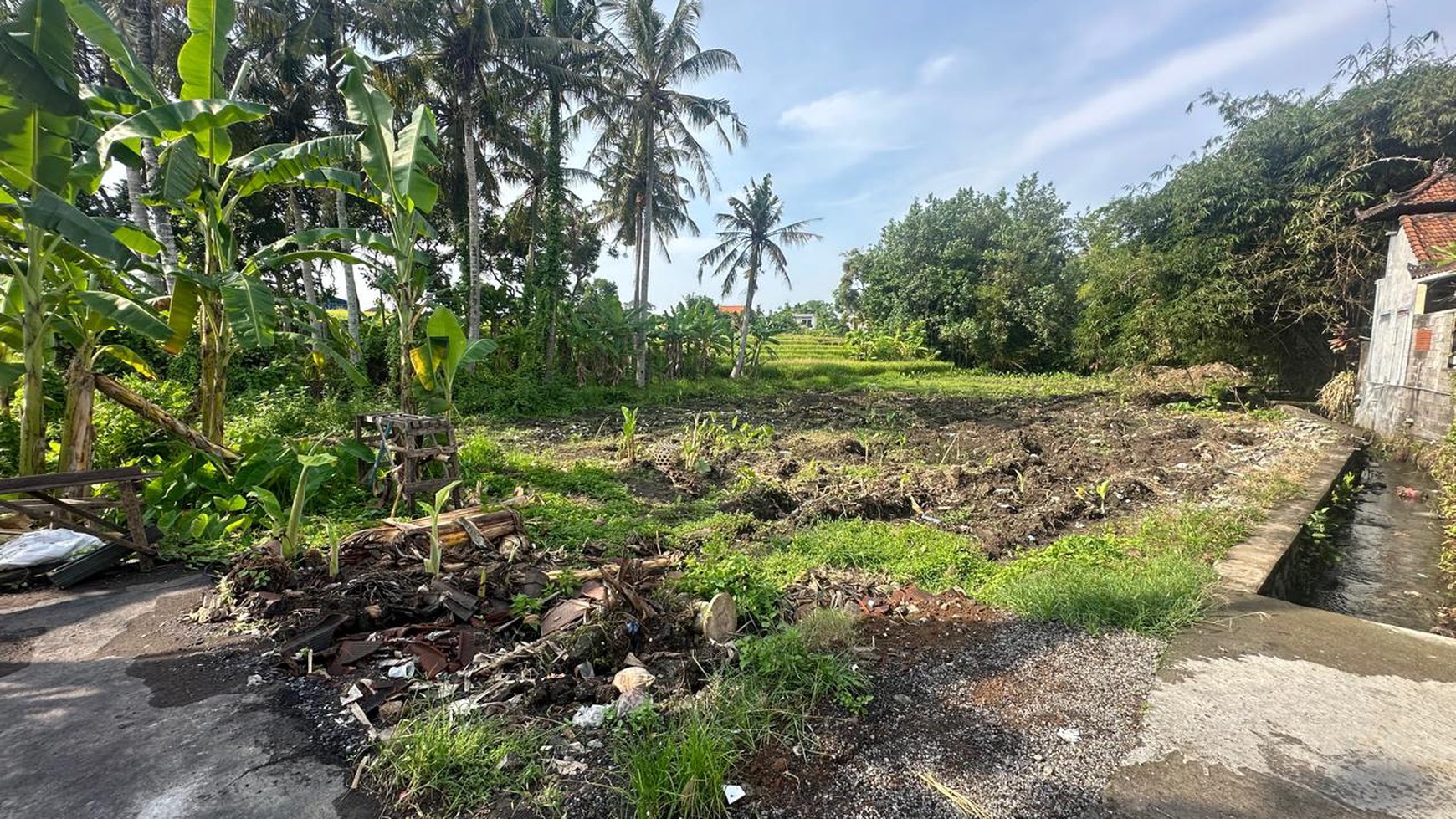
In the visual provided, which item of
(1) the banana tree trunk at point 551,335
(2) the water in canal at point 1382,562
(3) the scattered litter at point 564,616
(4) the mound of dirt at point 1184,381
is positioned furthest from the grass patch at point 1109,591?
(1) the banana tree trunk at point 551,335

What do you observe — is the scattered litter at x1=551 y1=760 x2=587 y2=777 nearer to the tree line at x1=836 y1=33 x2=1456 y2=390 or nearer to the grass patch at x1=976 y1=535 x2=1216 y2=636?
the grass patch at x1=976 y1=535 x2=1216 y2=636

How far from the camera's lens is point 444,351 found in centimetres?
679

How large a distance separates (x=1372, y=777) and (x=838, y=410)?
1171cm

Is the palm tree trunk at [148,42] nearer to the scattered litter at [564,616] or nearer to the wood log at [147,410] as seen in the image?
the wood log at [147,410]

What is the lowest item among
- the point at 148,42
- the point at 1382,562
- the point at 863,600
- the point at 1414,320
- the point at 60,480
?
the point at 1382,562

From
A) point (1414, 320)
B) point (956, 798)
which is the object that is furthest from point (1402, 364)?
point (956, 798)

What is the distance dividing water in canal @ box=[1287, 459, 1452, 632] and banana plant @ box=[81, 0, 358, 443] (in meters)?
8.94

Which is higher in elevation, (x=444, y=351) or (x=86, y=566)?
(x=444, y=351)

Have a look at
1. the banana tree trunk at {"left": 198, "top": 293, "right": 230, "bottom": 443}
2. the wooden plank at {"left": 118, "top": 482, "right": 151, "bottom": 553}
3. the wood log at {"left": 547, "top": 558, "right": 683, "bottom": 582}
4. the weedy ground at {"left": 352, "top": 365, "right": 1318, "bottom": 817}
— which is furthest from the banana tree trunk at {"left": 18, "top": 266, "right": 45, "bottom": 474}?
the wood log at {"left": 547, "top": 558, "right": 683, "bottom": 582}

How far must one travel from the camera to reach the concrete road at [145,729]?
210cm

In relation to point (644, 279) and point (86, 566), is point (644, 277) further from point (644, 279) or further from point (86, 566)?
point (86, 566)

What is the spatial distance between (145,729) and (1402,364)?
616 inches

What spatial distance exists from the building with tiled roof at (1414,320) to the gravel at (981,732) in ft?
30.2

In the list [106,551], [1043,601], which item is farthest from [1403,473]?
[106,551]
